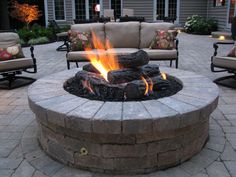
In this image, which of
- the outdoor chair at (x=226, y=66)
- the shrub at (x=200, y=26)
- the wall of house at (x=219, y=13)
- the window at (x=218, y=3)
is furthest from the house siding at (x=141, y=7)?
the outdoor chair at (x=226, y=66)

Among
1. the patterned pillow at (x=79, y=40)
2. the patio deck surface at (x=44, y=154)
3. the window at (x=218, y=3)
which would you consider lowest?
the patio deck surface at (x=44, y=154)

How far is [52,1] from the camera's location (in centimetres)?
1528

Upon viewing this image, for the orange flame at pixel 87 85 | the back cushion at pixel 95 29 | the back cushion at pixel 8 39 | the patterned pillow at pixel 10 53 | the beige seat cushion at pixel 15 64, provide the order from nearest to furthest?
the orange flame at pixel 87 85, the beige seat cushion at pixel 15 64, the patterned pillow at pixel 10 53, the back cushion at pixel 8 39, the back cushion at pixel 95 29

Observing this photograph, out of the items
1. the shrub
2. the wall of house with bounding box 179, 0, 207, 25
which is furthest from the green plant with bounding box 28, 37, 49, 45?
the wall of house with bounding box 179, 0, 207, 25

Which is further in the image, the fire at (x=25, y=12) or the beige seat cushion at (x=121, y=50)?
the fire at (x=25, y=12)

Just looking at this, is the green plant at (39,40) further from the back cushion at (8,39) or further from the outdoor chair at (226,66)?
the outdoor chair at (226,66)

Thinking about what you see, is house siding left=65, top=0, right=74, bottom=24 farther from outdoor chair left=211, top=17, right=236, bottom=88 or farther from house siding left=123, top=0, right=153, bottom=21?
outdoor chair left=211, top=17, right=236, bottom=88

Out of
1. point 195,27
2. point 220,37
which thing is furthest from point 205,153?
point 195,27

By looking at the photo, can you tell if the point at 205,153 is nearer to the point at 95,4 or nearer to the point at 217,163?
the point at 217,163

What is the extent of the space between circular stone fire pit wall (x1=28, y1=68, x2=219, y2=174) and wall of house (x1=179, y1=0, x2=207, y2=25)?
534 inches

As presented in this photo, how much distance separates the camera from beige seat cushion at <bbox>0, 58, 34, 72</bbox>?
4.70m

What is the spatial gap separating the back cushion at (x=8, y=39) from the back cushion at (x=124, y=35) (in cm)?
195

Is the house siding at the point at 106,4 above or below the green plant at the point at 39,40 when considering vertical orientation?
above

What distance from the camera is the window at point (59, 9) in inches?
609
